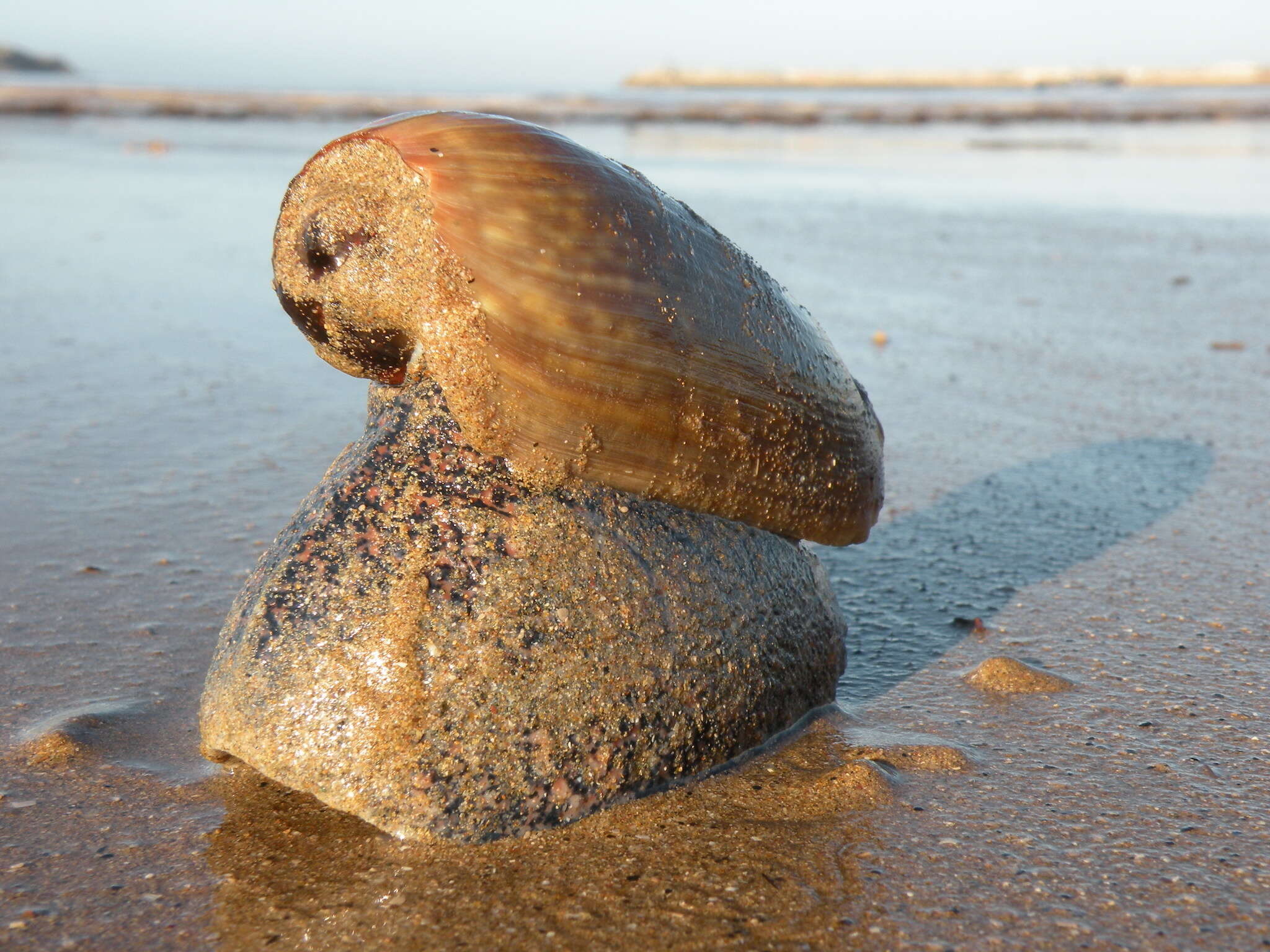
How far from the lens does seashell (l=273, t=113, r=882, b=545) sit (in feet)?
7.14

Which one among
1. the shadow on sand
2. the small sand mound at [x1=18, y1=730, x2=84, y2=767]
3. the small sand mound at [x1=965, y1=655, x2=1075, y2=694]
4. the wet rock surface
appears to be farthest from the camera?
the shadow on sand

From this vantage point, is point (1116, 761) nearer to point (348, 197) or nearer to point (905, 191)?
point (348, 197)

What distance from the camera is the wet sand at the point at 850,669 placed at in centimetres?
189

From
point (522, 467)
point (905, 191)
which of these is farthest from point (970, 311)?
point (905, 191)

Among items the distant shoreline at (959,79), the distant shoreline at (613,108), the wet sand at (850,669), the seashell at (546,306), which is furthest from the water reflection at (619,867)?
the distant shoreline at (959,79)

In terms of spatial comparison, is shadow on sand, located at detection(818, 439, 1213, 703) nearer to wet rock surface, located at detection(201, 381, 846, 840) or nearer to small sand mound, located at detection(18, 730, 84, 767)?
wet rock surface, located at detection(201, 381, 846, 840)

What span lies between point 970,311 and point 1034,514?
3.51 m

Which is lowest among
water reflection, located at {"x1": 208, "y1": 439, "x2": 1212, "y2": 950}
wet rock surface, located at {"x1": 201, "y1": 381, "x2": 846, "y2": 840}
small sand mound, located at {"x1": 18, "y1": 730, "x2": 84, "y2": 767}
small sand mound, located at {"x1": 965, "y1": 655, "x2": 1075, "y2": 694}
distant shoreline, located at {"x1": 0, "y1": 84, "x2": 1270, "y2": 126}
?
small sand mound, located at {"x1": 18, "y1": 730, "x2": 84, "y2": 767}

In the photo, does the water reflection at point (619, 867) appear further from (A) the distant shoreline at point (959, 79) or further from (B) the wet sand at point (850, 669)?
(A) the distant shoreline at point (959, 79)

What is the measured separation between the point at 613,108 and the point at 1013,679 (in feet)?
116

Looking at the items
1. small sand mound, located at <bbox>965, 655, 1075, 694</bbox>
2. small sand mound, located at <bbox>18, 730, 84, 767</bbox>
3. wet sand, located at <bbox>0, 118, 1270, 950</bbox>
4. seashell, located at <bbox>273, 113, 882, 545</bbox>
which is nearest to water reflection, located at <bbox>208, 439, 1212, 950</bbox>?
wet sand, located at <bbox>0, 118, 1270, 950</bbox>

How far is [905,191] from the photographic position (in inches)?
531

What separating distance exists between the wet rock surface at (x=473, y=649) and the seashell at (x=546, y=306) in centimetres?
10

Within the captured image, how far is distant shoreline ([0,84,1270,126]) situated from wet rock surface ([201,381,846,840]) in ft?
83.2
